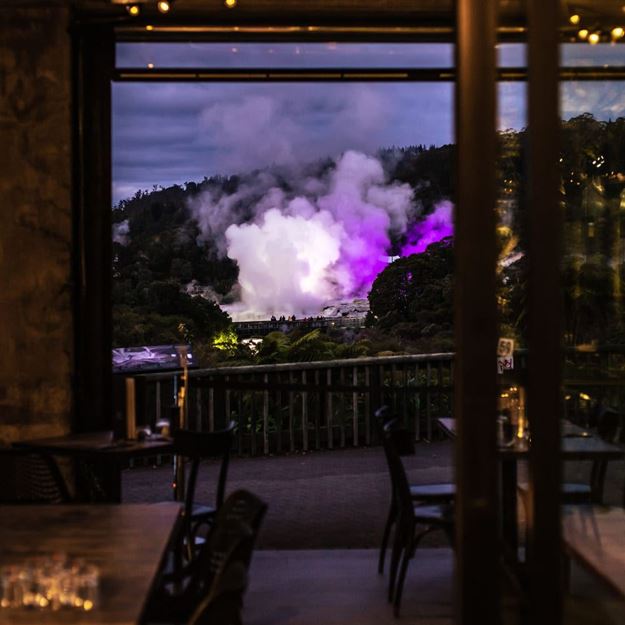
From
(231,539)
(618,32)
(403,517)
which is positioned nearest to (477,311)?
(231,539)

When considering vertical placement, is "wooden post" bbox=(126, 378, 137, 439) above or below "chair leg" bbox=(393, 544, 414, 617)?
above

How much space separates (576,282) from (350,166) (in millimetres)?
2859

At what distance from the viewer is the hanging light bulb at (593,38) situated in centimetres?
549

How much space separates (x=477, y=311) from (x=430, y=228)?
234 inches

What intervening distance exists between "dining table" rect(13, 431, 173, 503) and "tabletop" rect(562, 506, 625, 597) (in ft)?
7.35

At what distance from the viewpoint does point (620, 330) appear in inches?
214

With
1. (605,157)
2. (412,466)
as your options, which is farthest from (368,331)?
(605,157)

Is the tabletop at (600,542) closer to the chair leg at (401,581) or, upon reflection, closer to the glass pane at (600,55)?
the chair leg at (401,581)

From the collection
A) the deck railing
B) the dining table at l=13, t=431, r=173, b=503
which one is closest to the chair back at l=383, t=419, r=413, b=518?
the dining table at l=13, t=431, r=173, b=503

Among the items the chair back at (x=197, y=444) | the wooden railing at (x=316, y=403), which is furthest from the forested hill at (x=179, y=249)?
the chair back at (x=197, y=444)

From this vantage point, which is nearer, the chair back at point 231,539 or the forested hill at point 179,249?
the chair back at point 231,539

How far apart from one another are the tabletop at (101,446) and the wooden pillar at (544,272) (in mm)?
3335

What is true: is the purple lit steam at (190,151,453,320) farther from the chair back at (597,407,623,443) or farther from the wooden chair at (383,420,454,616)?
the chair back at (597,407,623,443)

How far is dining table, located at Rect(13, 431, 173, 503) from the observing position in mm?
4992
